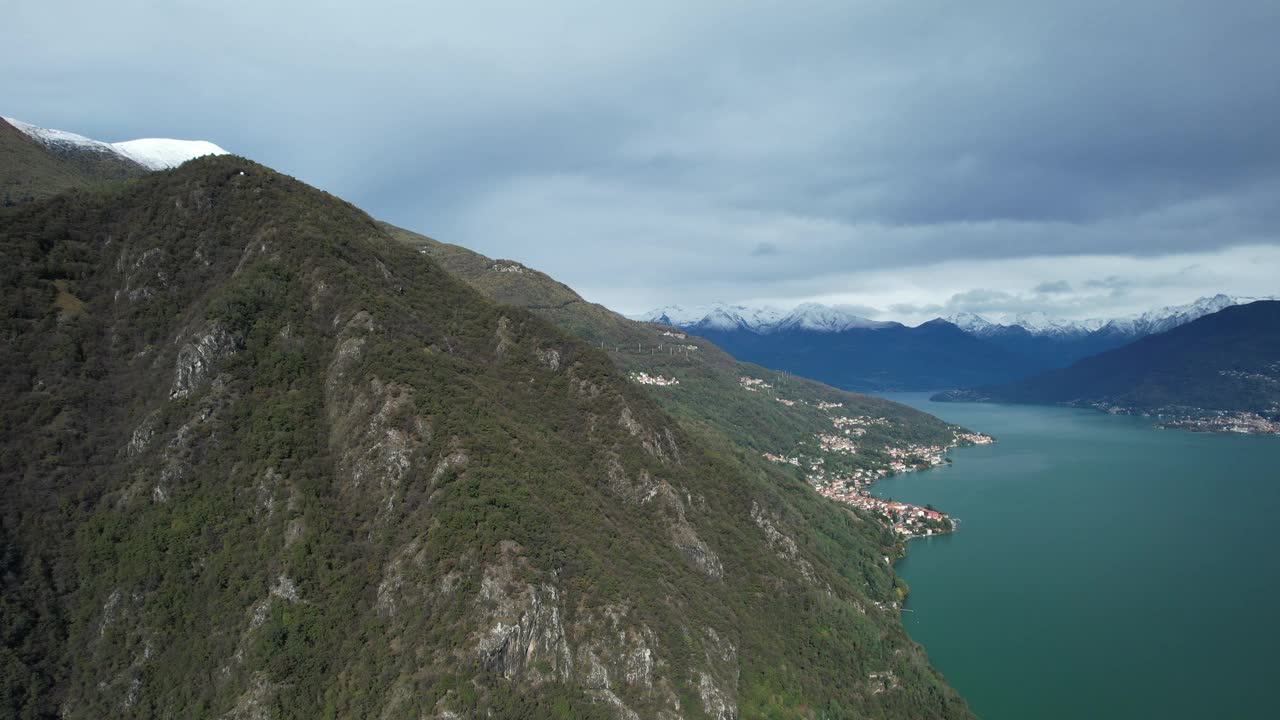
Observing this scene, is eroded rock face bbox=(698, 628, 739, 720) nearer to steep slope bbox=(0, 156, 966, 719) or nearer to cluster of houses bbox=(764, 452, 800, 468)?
steep slope bbox=(0, 156, 966, 719)

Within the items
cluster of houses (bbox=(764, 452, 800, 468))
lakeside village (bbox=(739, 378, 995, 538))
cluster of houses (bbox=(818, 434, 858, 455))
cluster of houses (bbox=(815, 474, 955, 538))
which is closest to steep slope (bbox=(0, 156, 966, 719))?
cluster of houses (bbox=(815, 474, 955, 538))

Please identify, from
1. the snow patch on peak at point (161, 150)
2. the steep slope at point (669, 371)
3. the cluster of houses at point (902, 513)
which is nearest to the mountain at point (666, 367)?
the steep slope at point (669, 371)

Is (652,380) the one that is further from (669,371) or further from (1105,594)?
(1105,594)

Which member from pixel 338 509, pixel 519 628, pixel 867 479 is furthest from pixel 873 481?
pixel 338 509

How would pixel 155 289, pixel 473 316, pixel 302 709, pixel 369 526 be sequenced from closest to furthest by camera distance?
pixel 302 709, pixel 369 526, pixel 155 289, pixel 473 316

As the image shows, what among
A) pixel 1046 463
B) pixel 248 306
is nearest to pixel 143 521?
pixel 248 306

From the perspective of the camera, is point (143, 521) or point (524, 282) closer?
point (143, 521)

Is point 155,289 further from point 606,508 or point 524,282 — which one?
point 524,282

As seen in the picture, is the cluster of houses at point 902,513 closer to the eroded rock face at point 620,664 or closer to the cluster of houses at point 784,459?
the cluster of houses at point 784,459
